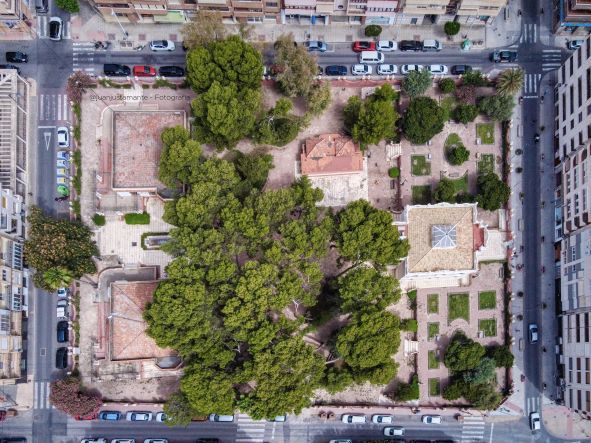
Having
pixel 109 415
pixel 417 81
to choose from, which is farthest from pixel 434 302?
pixel 109 415

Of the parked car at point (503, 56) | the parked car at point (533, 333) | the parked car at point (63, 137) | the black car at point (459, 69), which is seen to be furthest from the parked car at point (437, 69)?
the parked car at point (63, 137)

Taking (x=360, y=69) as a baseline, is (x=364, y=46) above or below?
above

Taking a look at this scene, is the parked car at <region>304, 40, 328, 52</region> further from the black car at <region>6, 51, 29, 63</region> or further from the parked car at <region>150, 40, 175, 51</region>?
the black car at <region>6, 51, 29, 63</region>

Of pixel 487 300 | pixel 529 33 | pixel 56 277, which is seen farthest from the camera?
pixel 529 33

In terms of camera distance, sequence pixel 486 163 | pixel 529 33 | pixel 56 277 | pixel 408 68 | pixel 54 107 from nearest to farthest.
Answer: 1. pixel 56 277
2. pixel 54 107
3. pixel 408 68
4. pixel 486 163
5. pixel 529 33

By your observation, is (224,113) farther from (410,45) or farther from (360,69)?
(410,45)

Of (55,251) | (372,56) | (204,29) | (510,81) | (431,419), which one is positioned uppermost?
(204,29)

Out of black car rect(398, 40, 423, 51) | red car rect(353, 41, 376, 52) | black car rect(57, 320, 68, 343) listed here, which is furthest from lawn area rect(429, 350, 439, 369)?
black car rect(57, 320, 68, 343)

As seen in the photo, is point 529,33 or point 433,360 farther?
point 529,33
